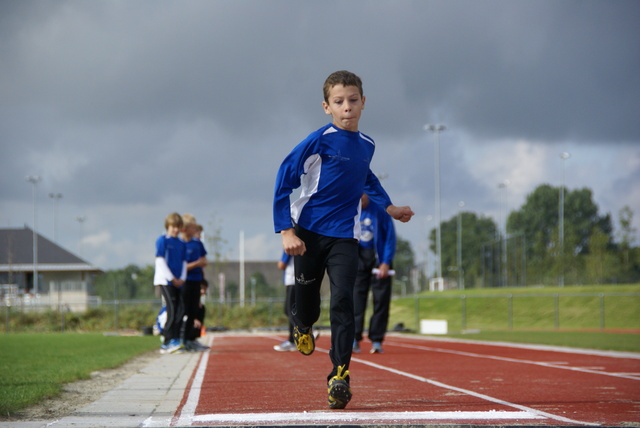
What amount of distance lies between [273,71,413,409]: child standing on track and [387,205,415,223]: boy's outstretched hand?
368 mm

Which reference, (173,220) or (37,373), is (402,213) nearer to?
(37,373)

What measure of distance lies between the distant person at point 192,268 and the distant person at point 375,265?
2.57 m

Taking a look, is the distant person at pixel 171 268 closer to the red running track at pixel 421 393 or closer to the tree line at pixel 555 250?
the red running track at pixel 421 393

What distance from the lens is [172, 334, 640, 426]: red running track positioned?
4.68 m

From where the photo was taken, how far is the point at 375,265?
41.0 ft

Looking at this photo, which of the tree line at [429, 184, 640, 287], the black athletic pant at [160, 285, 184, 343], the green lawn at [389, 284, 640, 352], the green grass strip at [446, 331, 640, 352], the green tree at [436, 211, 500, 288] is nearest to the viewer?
the black athletic pant at [160, 285, 184, 343]

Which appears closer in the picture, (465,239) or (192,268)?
(192,268)

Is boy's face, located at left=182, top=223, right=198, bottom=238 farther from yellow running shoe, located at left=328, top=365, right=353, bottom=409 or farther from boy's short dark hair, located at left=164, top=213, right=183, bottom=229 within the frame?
yellow running shoe, located at left=328, top=365, right=353, bottom=409

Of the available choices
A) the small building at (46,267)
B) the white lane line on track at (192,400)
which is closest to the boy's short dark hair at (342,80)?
the white lane line on track at (192,400)

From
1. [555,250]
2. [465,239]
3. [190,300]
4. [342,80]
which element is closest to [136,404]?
[342,80]

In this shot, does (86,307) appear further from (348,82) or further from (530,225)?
(530,225)

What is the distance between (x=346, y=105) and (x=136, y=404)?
263 centimetres

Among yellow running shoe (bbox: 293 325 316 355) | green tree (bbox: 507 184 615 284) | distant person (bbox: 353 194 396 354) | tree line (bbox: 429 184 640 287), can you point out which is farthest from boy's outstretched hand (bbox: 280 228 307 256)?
green tree (bbox: 507 184 615 284)

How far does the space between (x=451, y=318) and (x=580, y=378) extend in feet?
122
